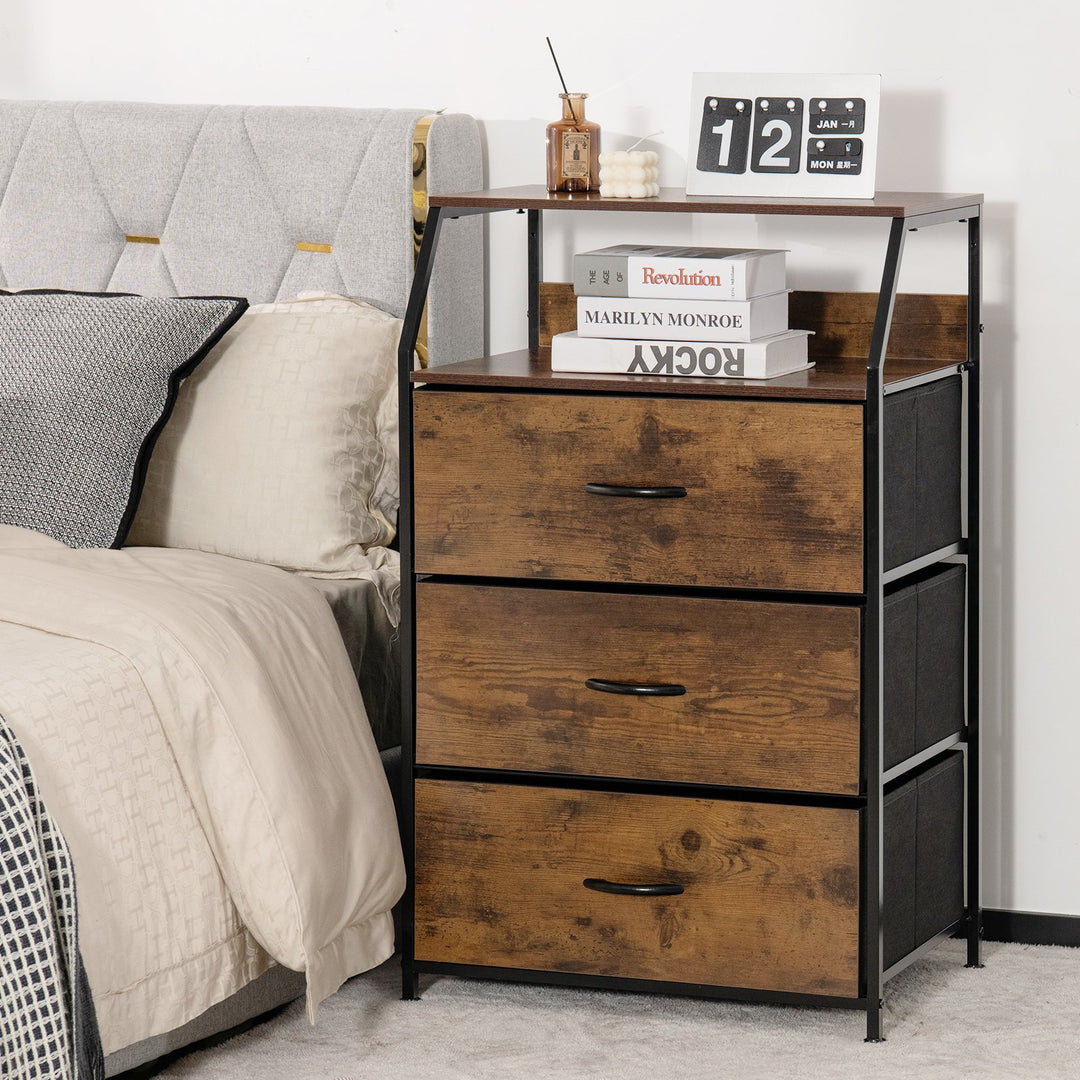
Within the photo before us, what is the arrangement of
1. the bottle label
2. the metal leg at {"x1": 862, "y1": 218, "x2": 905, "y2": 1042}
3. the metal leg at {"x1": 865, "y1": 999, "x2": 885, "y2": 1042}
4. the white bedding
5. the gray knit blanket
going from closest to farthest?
the gray knit blanket
the white bedding
the metal leg at {"x1": 862, "y1": 218, "x2": 905, "y2": 1042}
the metal leg at {"x1": 865, "y1": 999, "x2": 885, "y2": 1042}
the bottle label

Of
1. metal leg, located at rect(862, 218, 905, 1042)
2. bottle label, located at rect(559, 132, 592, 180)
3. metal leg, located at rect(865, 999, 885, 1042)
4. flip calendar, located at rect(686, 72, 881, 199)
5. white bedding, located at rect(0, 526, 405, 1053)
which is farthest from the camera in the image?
bottle label, located at rect(559, 132, 592, 180)

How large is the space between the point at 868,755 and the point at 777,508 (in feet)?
1.00

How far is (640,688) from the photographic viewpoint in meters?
2.10

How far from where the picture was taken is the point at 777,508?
6.65 feet

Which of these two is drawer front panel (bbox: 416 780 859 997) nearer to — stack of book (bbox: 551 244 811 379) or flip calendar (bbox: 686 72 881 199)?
stack of book (bbox: 551 244 811 379)

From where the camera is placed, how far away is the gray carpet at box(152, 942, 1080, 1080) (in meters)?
2.05

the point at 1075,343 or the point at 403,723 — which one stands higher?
the point at 1075,343

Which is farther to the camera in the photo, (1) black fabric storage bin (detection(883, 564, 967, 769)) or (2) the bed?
(1) black fabric storage bin (detection(883, 564, 967, 769))

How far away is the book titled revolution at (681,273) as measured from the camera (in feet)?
6.89

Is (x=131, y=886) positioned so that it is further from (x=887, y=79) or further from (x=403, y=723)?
(x=887, y=79)

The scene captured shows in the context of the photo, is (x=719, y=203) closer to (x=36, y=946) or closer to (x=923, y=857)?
(x=923, y=857)

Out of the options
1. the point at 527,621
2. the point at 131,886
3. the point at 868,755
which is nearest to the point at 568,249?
the point at 527,621

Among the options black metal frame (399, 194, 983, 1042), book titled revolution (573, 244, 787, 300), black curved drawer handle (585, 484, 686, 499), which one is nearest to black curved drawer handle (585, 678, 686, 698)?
black metal frame (399, 194, 983, 1042)

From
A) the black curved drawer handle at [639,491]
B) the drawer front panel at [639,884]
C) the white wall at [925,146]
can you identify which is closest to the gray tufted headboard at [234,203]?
the white wall at [925,146]
